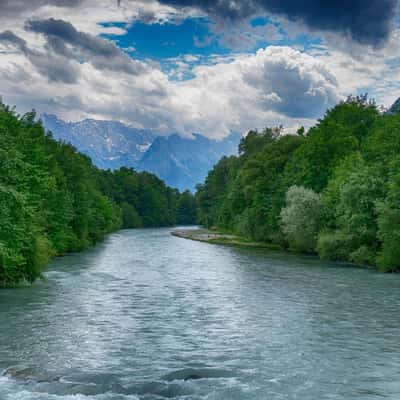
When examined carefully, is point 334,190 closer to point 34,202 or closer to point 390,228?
point 390,228

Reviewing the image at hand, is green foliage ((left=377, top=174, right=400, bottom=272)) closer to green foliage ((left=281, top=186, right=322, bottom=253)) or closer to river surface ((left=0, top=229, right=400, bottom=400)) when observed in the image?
river surface ((left=0, top=229, right=400, bottom=400))

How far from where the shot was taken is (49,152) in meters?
71.9

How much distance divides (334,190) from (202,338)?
4362 cm

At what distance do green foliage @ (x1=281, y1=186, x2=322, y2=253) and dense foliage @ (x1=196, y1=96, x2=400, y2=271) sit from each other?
4.4 inches

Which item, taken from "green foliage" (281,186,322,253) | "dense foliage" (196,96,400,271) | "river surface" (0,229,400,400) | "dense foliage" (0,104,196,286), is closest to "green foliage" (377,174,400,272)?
"dense foliage" (196,96,400,271)

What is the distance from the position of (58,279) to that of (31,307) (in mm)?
12371

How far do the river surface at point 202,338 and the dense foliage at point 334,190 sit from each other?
9562 millimetres

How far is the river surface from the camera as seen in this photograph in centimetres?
1861

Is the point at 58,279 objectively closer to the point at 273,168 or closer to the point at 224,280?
the point at 224,280

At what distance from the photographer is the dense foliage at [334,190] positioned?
2164 inches

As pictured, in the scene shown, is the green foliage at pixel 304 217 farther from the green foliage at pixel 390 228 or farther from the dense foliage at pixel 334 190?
the green foliage at pixel 390 228

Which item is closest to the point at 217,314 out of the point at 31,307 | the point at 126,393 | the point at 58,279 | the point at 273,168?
the point at 31,307

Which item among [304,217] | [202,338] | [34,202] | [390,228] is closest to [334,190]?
[304,217]

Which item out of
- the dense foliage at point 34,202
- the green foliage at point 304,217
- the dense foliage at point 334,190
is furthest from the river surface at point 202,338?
the green foliage at point 304,217
